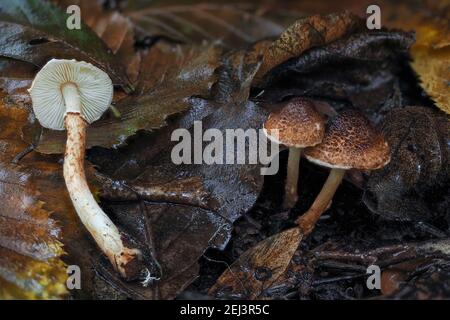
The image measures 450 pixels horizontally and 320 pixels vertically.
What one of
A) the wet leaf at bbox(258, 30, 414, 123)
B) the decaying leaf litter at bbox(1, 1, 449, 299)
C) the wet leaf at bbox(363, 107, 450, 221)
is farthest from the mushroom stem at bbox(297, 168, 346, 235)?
the wet leaf at bbox(258, 30, 414, 123)

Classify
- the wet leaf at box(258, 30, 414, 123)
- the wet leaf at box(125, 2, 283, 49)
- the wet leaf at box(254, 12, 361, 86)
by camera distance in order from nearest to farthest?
the wet leaf at box(254, 12, 361, 86) < the wet leaf at box(258, 30, 414, 123) < the wet leaf at box(125, 2, 283, 49)

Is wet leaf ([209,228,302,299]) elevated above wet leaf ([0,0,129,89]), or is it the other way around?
wet leaf ([0,0,129,89])

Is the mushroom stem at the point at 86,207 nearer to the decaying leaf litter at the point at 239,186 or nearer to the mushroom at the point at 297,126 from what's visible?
the decaying leaf litter at the point at 239,186

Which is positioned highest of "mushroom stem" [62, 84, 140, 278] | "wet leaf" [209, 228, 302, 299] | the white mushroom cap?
the white mushroom cap

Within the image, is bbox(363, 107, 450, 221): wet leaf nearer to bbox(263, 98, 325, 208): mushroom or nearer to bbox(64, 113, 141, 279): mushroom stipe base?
bbox(263, 98, 325, 208): mushroom

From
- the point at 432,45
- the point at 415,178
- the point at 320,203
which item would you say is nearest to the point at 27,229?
the point at 320,203

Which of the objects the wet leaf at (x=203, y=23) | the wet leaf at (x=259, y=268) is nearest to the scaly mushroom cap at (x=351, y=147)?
the wet leaf at (x=259, y=268)

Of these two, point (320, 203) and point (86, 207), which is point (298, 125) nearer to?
point (320, 203)
